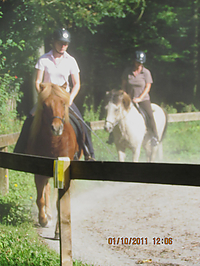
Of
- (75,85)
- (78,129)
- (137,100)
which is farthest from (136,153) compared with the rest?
(75,85)

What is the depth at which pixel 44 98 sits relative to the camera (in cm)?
472

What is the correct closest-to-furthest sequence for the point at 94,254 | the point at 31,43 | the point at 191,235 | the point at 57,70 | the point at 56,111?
the point at 94,254, the point at 191,235, the point at 56,111, the point at 57,70, the point at 31,43

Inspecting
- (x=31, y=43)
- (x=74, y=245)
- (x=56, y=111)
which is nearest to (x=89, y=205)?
(x=74, y=245)

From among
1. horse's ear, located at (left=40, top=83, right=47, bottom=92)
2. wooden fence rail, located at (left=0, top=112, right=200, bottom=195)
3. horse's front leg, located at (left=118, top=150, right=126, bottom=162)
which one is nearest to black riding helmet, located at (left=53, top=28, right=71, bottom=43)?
horse's ear, located at (left=40, top=83, right=47, bottom=92)

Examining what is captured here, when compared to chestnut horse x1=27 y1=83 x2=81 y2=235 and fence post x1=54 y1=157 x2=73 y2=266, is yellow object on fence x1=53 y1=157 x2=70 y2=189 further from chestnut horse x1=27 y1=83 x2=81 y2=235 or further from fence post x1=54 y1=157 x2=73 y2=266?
chestnut horse x1=27 y1=83 x2=81 y2=235

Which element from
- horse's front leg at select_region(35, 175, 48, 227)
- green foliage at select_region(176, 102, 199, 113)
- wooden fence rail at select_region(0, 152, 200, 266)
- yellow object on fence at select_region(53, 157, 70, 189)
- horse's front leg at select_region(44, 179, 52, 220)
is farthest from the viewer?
green foliage at select_region(176, 102, 199, 113)

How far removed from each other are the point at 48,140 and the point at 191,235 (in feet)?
8.05

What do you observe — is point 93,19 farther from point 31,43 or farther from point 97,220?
point 97,220

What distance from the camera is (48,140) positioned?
470 centimetres

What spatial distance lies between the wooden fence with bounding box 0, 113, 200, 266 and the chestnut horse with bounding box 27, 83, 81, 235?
4.43 ft

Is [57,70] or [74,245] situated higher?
[57,70]

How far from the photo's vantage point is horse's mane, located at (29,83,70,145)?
15.5 ft

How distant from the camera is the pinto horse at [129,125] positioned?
18.3ft

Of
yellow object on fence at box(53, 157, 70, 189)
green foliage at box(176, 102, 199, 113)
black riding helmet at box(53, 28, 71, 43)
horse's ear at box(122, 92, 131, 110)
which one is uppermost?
black riding helmet at box(53, 28, 71, 43)
